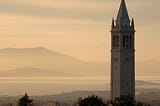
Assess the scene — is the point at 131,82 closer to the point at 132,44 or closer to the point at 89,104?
the point at 132,44

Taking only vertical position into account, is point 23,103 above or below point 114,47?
below

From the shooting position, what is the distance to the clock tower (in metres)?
92.2

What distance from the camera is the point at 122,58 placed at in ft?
303

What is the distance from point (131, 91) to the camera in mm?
91938

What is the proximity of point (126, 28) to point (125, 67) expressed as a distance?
4.46m

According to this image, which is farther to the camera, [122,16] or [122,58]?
[122,16]

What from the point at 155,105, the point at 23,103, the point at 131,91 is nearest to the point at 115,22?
the point at 131,91

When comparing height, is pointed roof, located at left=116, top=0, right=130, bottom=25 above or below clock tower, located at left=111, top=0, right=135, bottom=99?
above

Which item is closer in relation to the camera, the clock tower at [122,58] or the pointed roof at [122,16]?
the clock tower at [122,58]

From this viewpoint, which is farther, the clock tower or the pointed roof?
the pointed roof

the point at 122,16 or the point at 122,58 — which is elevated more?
the point at 122,16

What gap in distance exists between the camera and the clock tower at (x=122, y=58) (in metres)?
92.2

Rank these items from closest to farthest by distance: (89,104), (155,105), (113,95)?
1. (89,104)
2. (113,95)
3. (155,105)

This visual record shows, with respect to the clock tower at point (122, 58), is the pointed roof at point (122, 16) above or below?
above
